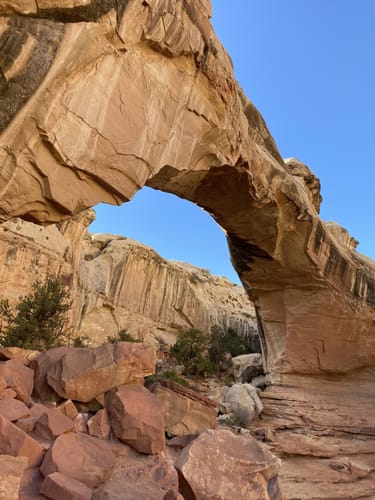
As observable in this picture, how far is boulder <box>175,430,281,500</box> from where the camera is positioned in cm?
317

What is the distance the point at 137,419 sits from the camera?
13.7 feet

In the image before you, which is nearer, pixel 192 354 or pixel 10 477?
pixel 10 477

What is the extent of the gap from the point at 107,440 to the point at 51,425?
28.8 inches

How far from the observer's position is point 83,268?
904 inches

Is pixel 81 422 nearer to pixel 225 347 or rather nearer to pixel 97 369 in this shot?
pixel 97 369

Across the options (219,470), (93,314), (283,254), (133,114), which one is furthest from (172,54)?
(93,314)

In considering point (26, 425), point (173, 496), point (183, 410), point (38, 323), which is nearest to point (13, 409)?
point (26, 425)

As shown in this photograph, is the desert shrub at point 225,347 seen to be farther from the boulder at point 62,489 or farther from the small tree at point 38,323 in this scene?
the boulder at point 62,489

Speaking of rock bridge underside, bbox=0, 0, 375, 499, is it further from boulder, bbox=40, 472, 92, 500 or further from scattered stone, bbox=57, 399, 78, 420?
A: boulder, bbox=40, 472, 92, 500

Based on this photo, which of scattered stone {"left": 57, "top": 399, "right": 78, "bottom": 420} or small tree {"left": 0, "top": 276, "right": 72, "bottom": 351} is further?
small tree {"left": 0, "top": 276, "right": 72, "bottom": 351}

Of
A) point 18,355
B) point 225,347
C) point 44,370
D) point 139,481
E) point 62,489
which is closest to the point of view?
point 62,489

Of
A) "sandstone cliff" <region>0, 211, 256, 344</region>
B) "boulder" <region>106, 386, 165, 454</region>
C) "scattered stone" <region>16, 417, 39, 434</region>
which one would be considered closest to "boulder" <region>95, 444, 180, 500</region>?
"boulder" <region>106, 386, 165, 454</region>

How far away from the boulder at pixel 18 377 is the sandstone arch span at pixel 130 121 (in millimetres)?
1789

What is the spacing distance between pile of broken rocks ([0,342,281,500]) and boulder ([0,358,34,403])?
13mm
